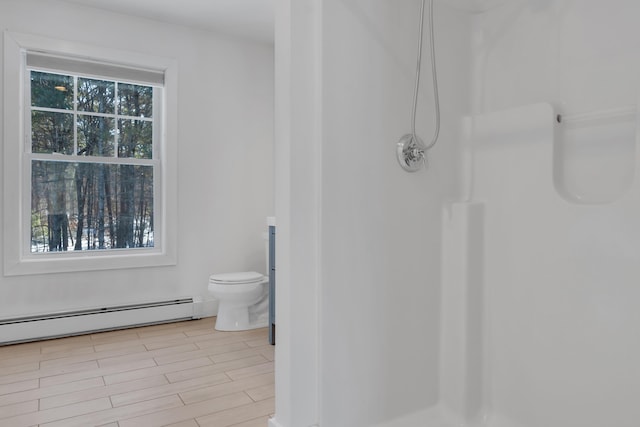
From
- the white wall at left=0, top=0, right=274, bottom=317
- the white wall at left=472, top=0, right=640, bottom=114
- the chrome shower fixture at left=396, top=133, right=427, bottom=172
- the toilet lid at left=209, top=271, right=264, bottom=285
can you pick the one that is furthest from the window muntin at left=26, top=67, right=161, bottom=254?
the white wall at left=472, top=0, right=640, bottom=114

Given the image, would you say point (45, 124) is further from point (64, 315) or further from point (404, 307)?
point (404, 307)

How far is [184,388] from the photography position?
2.21 meters

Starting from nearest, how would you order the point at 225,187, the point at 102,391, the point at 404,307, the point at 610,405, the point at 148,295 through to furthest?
the point at 610,405 < the point at 404,307 < the point at 102,391 < the point at 148,295 < the point at 225,187

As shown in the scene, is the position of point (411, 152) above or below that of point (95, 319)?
above

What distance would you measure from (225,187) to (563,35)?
9.11 feet

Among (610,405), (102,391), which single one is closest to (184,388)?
(102,391)

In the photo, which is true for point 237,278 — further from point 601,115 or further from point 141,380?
point 601,115

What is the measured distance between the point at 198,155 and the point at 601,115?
2.91m

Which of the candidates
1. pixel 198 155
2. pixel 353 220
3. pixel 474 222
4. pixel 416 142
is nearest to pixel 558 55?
pixel 416 142

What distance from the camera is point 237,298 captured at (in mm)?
3168

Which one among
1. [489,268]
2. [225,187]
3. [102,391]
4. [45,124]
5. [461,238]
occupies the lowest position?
[102,391]

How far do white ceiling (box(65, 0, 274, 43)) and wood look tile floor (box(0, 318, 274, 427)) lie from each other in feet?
7.98

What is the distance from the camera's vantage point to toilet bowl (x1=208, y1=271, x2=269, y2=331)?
3.14 meters

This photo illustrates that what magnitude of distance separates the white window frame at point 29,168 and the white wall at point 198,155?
6cm
